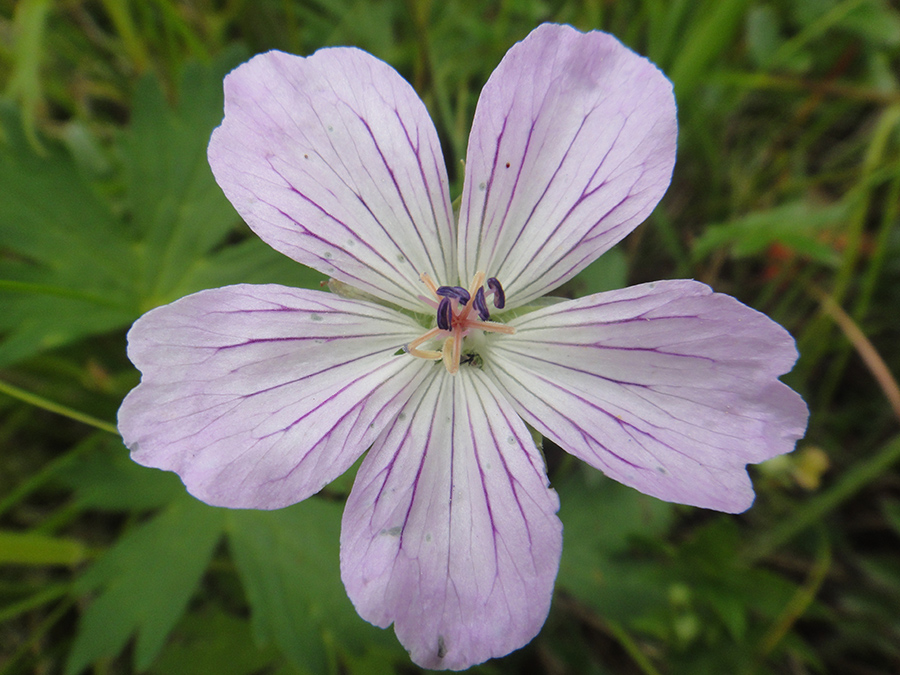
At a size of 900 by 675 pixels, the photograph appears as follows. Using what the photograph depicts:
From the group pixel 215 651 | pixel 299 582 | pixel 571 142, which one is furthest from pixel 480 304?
pixel 215 651

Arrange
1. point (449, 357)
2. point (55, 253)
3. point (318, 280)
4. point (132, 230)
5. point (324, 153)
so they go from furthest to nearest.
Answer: point (132, 230) → point (55, 253) → point (318, 280) → point (449, 357) → point (324, 153)

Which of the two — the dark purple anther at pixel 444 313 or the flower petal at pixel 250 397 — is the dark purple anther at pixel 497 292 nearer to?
the dark purple anther at pixel 444 313

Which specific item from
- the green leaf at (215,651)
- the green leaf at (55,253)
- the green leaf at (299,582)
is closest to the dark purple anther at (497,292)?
the green leaf at (299,582)

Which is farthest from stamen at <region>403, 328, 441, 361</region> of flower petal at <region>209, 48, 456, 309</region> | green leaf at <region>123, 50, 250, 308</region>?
green leaf at <region>123, 50, 250, 308</region>

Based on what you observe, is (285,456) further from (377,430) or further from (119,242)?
(119,242)

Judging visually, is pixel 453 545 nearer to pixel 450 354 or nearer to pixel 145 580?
pixel 450 354

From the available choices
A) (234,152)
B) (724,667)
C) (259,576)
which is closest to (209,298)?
(234,152)
